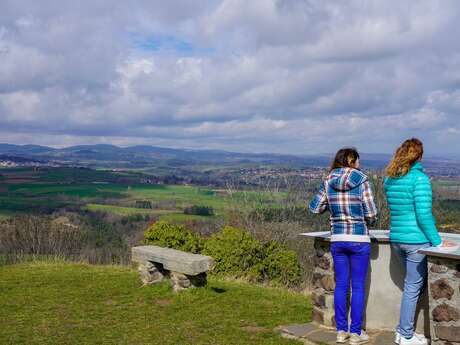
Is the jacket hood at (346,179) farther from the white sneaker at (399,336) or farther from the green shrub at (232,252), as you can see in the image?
the green shrub at (232,252)

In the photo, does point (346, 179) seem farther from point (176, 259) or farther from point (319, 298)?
point (176, 259)

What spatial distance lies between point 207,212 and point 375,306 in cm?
3774

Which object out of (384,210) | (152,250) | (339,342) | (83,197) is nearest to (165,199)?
(83,197)

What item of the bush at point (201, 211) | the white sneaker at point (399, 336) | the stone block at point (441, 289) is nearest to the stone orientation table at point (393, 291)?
the stone block at point (441, 289)

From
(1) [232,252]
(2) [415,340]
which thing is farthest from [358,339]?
(1) [232,252]

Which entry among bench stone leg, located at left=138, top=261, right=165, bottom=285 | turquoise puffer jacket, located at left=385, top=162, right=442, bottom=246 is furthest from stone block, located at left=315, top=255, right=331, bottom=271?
bench stone leg, located at left=138, top=261, right=165, bottom=285

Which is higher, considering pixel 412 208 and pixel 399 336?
pixel 412 208

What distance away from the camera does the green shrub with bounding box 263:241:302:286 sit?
556 inches

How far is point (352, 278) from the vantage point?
488 cm

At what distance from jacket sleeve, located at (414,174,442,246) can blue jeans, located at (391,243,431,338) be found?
0.21 meters

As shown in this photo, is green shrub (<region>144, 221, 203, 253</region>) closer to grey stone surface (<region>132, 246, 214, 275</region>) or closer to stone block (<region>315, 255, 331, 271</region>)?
grey stone surface (<region>132, 246, 214, 275</region>)

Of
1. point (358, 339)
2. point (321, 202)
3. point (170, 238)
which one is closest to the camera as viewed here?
point (358, 339)

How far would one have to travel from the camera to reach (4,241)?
70.6 ft

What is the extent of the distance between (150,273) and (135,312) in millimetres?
1539
